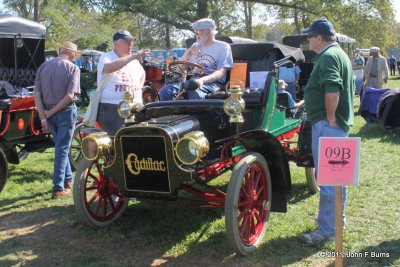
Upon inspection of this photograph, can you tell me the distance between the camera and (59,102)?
5.16 metres

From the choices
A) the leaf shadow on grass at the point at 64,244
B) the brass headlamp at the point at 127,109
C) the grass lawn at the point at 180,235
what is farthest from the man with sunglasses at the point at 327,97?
the brass headlamp at the point at 127,109

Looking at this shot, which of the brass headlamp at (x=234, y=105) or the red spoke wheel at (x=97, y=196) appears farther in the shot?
the red spoke wheel at (x=97, y=196)

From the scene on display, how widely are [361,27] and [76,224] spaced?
751 inches

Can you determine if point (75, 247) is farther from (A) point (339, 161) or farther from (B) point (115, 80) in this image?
(A) point (339, 161)

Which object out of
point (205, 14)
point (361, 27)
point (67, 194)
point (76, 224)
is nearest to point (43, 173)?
point (67, 194)

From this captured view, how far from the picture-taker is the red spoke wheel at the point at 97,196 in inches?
158

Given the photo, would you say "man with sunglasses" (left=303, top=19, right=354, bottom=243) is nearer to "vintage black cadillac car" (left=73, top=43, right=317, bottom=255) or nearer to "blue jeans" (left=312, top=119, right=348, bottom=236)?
"blue jeans" (left=312, top=119, right=348, bottom=236)

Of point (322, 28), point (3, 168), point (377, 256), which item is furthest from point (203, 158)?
point (3, 168)

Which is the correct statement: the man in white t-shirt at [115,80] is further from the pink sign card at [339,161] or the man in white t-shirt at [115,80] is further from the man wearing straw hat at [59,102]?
the pink sign card at [339,161]

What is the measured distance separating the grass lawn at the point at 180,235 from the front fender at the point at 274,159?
0.29m

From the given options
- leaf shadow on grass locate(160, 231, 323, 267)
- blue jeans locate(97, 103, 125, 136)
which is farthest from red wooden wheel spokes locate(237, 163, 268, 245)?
blue jeans locate(97, 103, 125, 136)

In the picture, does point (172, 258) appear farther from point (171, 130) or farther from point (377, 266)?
point (377, 266)

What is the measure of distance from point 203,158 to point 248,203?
0.50 m

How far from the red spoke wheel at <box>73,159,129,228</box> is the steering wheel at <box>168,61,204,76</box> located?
1235mm
